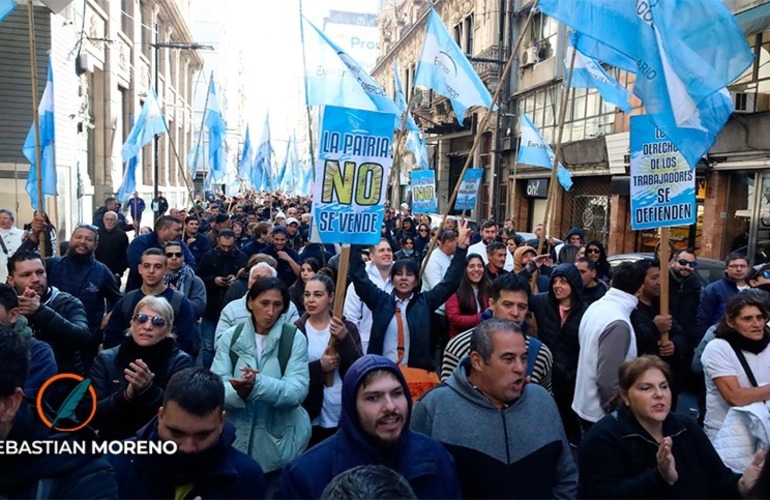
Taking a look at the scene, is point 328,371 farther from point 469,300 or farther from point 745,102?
point 745,102

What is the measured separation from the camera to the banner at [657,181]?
192 inches

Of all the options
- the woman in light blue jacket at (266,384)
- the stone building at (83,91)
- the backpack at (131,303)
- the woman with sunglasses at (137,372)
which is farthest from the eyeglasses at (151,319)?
the stone building at (83,91)

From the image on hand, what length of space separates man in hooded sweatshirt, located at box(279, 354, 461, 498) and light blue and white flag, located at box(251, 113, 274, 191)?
18.5 m

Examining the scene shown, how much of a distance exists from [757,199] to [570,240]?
6.75m

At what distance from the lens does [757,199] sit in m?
13.1

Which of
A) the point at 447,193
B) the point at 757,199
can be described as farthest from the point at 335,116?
the point at 447,193

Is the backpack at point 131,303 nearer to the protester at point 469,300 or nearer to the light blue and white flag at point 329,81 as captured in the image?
the protester at point 469,300

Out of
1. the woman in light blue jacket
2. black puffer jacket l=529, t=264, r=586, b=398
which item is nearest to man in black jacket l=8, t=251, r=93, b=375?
the woman in light blue jacket

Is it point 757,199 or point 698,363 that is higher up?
point 757,199

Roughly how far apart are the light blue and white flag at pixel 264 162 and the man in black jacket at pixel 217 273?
13709 millimetres

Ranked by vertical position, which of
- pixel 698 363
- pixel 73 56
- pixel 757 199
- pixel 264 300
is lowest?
pixel 698 363

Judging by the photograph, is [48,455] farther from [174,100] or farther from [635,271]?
[174,100]

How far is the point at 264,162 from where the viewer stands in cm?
2275

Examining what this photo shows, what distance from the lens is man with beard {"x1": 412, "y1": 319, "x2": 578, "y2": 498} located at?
2.56m
